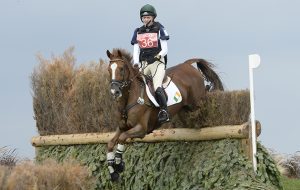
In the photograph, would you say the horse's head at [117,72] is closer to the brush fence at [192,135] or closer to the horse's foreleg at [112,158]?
the horse's foreleg at [112,158]

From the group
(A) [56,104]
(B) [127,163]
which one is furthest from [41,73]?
(B) [127,163]

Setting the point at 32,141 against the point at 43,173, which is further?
the point at 32,141

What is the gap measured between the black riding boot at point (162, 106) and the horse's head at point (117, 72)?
61 cm

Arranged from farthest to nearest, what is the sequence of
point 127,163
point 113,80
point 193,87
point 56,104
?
1. point 56,104
2. point 127,163
3. point 193,87
4. point 113,80

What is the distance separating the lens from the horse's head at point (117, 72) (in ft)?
38.3

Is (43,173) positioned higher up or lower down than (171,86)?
lower down

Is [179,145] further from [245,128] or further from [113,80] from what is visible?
[113,80]

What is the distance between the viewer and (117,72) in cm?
1187

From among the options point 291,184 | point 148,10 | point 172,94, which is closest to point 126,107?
point 172,94

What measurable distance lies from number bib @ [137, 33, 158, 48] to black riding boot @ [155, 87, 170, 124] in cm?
86

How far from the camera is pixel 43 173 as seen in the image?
12.8 meters

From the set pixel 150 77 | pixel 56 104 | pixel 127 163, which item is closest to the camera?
pixel 150 77

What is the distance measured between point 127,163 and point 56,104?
342 centimetres

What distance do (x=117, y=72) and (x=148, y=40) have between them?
1.18m
